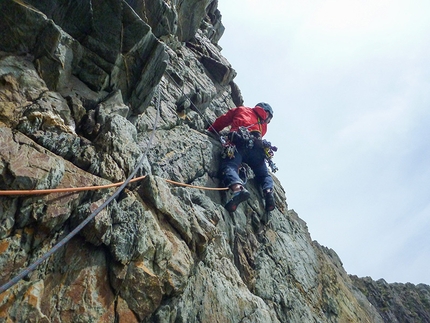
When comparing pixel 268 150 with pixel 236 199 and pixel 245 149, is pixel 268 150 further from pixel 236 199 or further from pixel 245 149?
pixel 236 199

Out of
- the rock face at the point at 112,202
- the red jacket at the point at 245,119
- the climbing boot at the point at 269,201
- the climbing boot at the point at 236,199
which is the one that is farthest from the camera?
the red jacket at the point at 245,119

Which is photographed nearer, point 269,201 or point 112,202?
point 112,202

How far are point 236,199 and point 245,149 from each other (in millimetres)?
2428

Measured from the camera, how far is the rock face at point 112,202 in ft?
13.9

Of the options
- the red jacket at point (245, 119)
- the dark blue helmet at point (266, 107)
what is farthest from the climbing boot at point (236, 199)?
the dark blue helmet at point (266, 107)

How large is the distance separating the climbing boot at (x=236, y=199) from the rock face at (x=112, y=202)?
0.33m

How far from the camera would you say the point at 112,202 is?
515 cm

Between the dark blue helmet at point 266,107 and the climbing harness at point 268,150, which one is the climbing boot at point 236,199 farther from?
the dark blue helmet at point 266,107

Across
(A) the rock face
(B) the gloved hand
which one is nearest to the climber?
(B) the gloved hand

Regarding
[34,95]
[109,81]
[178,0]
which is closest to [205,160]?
[109,81]

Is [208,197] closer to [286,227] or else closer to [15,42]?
[286,227]

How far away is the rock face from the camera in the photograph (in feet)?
13.9

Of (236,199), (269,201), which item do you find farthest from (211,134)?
(236,199)

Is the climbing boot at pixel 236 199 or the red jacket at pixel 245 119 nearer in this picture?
the climbing boot at pixel 236 199
